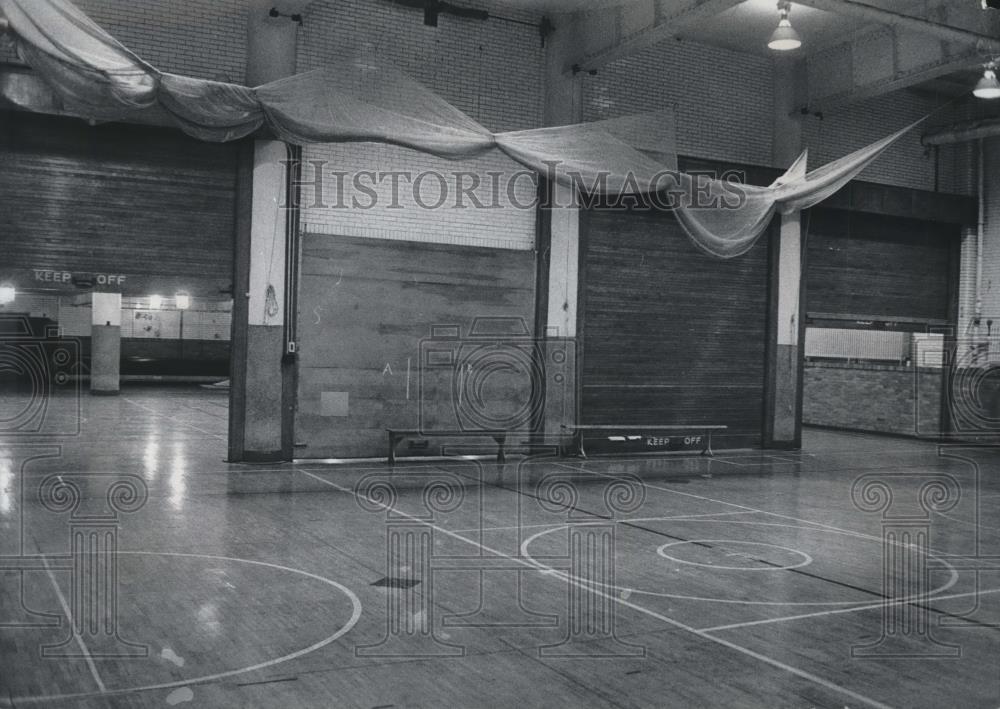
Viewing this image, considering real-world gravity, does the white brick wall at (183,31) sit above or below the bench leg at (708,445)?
above

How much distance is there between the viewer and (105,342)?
22.1m

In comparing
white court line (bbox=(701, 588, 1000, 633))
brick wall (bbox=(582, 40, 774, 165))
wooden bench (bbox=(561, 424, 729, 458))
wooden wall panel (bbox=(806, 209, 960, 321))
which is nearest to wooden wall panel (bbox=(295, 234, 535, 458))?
wooden bench (bbox=(561, 424, 729, 458))

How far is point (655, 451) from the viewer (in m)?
14.2

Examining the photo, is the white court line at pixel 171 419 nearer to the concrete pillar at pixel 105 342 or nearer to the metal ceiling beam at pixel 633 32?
the concrete pillar at pixel 105 342

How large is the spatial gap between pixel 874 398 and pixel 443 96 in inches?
394

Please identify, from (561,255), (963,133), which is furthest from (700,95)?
(963,133)

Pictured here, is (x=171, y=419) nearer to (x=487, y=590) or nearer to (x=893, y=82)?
(x=487, y=590)

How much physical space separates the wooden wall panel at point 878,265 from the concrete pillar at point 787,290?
44 centimetres

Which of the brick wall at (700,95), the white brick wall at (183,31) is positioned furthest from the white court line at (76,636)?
the brick wall at (700,95)

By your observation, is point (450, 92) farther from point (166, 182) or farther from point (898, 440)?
point (898, 440)

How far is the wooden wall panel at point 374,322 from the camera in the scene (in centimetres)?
1187

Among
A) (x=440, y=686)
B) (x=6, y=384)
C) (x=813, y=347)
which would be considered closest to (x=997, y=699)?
(x=440, y=686)

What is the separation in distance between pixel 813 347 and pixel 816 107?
6701 millimetres

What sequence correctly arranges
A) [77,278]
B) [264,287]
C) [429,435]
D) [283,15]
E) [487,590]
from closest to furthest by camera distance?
[487,590] → [77,278] → [283,15] → [264,287] → [429,435]
